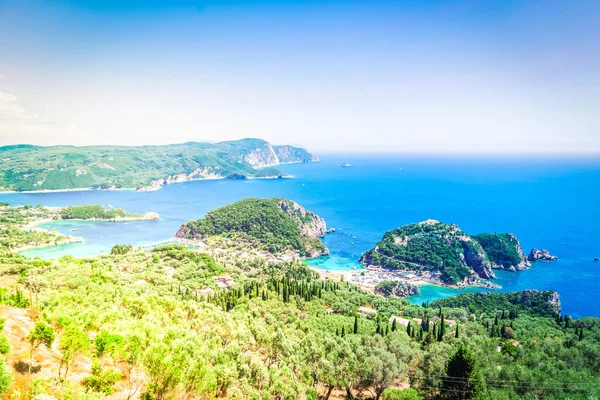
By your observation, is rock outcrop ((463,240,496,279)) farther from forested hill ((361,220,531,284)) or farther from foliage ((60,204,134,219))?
foliage ((60,204,134,219))

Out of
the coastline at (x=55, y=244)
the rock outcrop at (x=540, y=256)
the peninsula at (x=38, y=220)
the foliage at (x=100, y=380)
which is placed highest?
the foliage at (x=100, y=380)

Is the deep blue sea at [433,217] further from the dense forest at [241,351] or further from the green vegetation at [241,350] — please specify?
the dense forest at [241,351]

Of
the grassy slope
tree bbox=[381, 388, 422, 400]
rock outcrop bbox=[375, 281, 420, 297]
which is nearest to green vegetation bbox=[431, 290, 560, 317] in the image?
rock outcrop bbox=[375, 281, 420, 297]

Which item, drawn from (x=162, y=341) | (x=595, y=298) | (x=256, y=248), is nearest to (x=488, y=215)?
(x=595, y=298)

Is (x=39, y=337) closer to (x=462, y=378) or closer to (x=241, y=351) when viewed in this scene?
(x=241, y=351)

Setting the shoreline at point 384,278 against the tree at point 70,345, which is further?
the shoreline at point 384,278

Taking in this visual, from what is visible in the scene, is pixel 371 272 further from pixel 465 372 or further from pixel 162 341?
pixel 162 341

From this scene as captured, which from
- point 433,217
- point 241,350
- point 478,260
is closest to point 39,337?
point 241,350

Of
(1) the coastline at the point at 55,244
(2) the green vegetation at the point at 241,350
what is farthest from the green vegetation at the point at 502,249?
(1) the coastline at the point at 55,244
